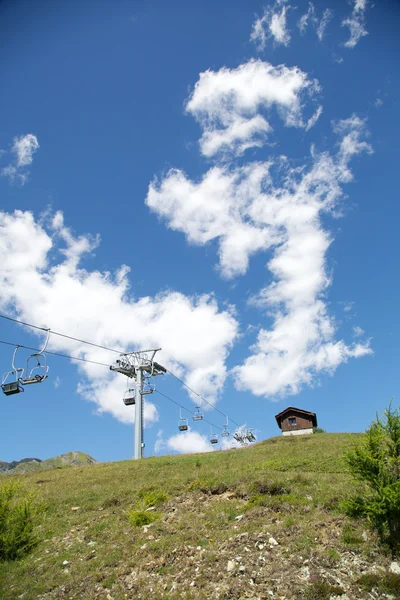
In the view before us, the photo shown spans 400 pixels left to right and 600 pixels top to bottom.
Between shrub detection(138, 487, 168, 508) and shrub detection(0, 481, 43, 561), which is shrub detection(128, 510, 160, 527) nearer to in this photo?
shrub detection(138, 487, 168, 508)

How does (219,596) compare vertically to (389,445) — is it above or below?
below

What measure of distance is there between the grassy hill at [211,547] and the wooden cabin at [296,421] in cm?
4973

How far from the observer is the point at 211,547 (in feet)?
52.4

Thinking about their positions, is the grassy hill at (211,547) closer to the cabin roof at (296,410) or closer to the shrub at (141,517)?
the shrub at (141,517)

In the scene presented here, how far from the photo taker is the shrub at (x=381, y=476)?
14.6 metres

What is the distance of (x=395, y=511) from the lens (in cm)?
1468

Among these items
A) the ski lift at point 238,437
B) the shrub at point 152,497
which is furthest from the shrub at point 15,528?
the ski lift at point 238,437

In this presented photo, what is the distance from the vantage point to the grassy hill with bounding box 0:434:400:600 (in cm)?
1327

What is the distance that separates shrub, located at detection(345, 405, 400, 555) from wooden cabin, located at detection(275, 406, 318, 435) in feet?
188

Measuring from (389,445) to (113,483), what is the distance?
22.0 m

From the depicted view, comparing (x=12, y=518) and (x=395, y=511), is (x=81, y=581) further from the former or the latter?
(x=395, y=511)

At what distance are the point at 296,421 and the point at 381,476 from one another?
196 ft

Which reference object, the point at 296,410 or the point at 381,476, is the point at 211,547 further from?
the point at 296,410

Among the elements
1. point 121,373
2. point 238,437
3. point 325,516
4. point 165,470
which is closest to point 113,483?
point 165,470
